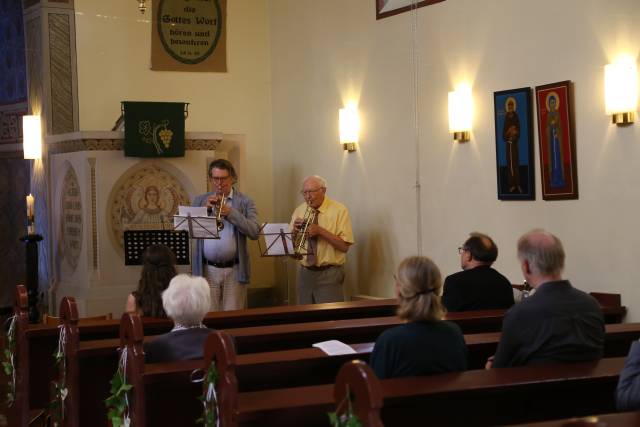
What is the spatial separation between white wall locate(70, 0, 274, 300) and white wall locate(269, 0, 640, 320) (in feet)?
0.59

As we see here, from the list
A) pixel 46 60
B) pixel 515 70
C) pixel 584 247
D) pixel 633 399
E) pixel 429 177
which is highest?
pixel 46 60

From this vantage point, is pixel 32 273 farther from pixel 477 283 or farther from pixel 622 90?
pixel 622 90

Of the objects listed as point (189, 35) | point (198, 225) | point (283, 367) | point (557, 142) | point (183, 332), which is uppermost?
point (189, 35)

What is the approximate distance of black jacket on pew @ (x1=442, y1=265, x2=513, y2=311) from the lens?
498 centimetres

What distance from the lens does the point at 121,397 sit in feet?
12.6

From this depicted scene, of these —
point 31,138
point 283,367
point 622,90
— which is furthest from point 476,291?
point 31,138

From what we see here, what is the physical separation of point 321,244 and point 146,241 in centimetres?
137

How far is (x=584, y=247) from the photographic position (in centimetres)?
562

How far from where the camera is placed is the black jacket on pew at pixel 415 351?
3217mm

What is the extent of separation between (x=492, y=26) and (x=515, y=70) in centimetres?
42

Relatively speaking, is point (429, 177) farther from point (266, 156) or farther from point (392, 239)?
point (266, 156)

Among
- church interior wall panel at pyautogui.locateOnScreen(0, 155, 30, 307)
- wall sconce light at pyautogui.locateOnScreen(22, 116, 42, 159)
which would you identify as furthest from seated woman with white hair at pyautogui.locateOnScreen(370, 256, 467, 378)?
church interior wall panel at pyautogui.locateOnScreen(0, 155, 30, 307)

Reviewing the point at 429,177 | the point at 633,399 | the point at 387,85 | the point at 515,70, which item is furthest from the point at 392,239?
the point at 633,399

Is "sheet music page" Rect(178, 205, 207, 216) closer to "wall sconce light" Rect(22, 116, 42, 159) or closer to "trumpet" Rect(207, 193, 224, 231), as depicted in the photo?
"trumpet" Rect(207, 193, 224, 231)
